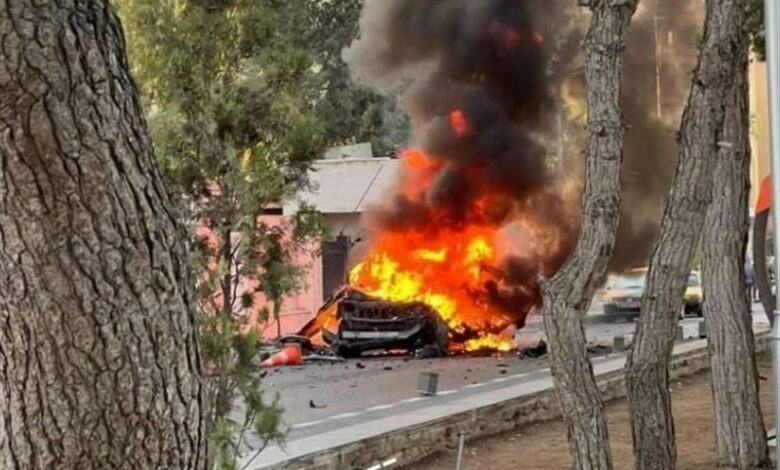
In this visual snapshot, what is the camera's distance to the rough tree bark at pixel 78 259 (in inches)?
96.3

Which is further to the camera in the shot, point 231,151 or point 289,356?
point 289,356

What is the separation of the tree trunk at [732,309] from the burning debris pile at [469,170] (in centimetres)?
1158

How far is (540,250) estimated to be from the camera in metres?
22.3

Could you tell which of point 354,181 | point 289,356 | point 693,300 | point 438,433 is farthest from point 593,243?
point 693,300

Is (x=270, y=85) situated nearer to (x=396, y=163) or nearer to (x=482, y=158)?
(x=482, y=158)

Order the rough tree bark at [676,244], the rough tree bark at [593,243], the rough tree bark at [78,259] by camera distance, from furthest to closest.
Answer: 1. the rough tree bark at [676,244]
2. the rough tree bark at [593,243]
3. the rough tree bark at [78,259]

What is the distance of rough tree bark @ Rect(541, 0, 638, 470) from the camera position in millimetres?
6836

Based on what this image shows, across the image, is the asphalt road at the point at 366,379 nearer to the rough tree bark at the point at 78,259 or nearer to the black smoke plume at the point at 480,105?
the black smoke plume at the point at 480,105

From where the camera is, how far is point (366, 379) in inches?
644

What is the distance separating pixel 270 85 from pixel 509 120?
17.3 metres

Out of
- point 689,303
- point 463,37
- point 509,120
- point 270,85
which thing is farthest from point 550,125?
point 270,85

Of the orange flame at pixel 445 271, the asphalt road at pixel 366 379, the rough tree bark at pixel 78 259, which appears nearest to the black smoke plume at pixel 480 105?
the orange flame at pixel 445 271

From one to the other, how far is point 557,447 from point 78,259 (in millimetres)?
7830

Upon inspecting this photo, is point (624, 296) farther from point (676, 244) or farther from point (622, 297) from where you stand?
point (676, 244)
